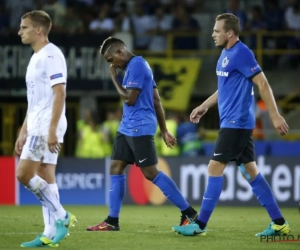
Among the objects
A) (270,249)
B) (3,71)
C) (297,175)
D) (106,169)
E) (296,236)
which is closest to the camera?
(270,249)

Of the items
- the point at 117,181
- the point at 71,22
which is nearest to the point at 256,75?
the point at 117,181

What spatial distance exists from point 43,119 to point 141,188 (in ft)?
28.7

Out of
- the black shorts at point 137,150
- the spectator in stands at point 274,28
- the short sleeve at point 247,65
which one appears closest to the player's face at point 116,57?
the black shorts at point 137,150

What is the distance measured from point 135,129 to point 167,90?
10422mm

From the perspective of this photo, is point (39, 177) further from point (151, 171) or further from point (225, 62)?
point (225, 62)

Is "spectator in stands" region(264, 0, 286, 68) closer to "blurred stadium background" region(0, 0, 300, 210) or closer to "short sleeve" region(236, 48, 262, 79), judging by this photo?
"blurred stadium background" region(0, 0, 300, 210)

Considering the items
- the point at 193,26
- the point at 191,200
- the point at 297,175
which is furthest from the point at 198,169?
the point at 193,26

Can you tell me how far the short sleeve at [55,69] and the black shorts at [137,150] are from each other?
1.85 m

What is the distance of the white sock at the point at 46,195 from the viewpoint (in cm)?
840

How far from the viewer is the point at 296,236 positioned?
956 cm

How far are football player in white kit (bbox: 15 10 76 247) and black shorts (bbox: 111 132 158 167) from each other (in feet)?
5.33

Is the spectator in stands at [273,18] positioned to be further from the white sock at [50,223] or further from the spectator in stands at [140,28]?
the white sock at [50,223]

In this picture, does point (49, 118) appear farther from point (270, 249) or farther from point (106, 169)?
point (106, 169)

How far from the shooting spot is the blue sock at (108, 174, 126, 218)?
1017 cm
